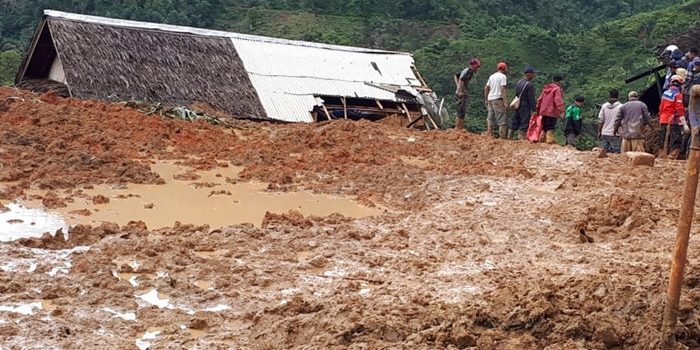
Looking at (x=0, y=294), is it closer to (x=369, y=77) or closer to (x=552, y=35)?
(x=369, y=77)

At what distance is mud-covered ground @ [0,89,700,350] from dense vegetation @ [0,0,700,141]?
16.9 m

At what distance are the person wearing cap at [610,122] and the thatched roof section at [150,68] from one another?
22.7ft

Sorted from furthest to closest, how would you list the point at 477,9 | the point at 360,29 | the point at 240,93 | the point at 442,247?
the point at 477,9 < the point at 360,29 < the point at 240,93 < the point at 442,247

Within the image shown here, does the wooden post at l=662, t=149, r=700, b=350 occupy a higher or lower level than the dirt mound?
higher

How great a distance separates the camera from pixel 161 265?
6.58 metres

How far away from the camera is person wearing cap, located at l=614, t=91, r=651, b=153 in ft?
41.5

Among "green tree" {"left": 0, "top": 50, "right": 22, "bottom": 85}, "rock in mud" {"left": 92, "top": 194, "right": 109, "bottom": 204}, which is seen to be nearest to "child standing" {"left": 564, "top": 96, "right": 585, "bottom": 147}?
"rock in mud" {"left": 92, "top": 194, "right": 109, "bottom": 204}

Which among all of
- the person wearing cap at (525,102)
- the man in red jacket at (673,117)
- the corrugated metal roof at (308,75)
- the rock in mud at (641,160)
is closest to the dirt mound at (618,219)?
the rock in mud at (641,160)

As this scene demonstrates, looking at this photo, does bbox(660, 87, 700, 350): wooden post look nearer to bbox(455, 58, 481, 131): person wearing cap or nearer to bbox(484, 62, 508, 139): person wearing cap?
bbox(484, 62, 508, 139): person wearing cap

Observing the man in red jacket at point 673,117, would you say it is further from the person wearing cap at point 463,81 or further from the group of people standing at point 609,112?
the person wearing cap at point 463,81

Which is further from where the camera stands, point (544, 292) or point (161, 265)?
point (161, 265)

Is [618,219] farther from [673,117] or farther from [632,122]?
[673,117]

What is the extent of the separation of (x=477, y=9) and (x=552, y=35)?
7.31 m

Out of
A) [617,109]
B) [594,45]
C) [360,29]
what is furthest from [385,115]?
[360,29]
